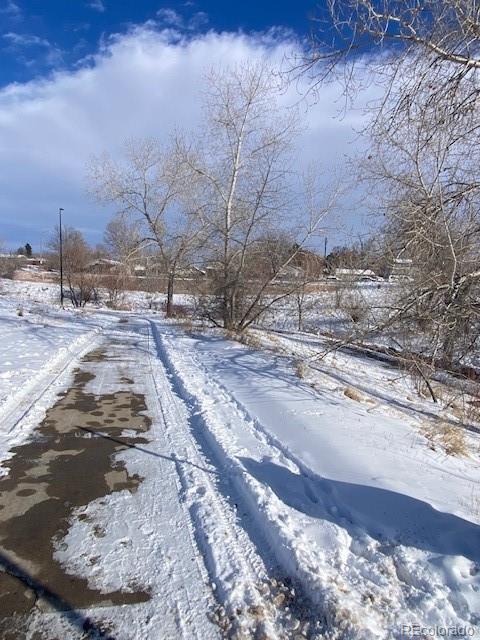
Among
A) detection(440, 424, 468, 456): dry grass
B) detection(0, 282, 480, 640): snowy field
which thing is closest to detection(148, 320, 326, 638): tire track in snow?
detection(0, 282, 480, 640): snowy field

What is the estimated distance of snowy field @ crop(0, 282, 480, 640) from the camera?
8.25 ft

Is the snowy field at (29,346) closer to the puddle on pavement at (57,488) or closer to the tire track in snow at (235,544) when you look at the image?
the puddle on pavement at (57,488)

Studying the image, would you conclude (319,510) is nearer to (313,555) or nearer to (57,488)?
(313,555)

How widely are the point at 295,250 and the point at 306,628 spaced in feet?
48.5

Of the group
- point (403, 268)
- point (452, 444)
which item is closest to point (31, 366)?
point (403, 268)

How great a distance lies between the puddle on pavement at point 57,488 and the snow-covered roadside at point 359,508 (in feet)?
3.66

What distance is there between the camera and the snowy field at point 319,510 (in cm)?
251

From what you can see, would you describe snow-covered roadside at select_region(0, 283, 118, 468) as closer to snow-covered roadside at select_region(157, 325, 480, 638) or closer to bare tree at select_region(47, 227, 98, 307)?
snow-covered roadside at select_region(157, 325, 480, 638)

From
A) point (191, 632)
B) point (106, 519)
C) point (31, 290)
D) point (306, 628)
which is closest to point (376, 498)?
point (306, 628)

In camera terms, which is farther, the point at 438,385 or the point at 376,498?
the point at 438,385

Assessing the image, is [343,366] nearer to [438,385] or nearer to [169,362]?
[438,385]

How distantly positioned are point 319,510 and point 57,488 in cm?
235

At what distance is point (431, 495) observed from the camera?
377cm

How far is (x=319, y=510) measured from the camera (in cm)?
355
